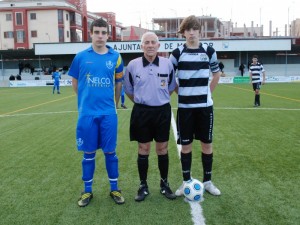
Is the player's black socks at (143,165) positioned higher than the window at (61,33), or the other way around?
the window at (61,33)

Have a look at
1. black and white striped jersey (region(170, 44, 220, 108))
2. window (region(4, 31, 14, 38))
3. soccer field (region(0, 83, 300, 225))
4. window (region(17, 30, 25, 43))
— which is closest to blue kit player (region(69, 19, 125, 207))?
soccer field (region(0, 83, 300, 225))

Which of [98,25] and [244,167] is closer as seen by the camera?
[98,25]

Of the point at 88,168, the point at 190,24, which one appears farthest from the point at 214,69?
the point at 88,168

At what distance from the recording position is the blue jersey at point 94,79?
420cm

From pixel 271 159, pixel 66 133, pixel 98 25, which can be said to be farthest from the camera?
pixel 66 133

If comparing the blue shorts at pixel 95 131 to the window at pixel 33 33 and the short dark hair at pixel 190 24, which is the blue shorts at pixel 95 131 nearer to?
the short dark hair at pixel 190 24

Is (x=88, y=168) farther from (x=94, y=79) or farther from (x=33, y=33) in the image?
(x=33, y=33)

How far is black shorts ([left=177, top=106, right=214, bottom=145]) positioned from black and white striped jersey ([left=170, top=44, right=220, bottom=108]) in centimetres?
8

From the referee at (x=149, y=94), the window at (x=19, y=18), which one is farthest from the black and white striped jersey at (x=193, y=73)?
the window at (x=19, y=18)

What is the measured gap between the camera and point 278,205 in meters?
4.10

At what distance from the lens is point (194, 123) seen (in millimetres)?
4574

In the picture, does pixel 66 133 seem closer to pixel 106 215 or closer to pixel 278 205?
pixel 106 215

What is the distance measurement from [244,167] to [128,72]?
250 centimetres

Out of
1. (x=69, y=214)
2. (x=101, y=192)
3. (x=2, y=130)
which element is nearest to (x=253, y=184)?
(x=101, y=192)
